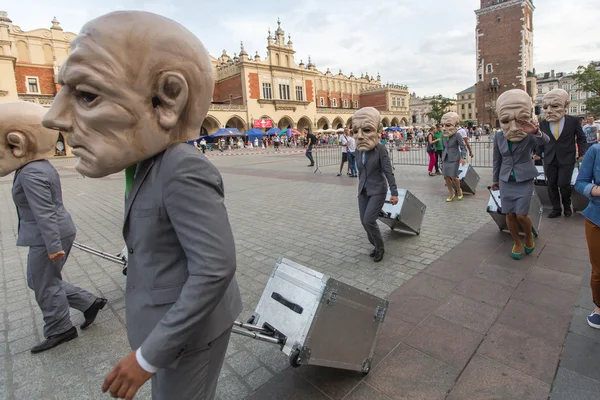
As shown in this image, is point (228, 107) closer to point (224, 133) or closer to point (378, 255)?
point (224, 133)

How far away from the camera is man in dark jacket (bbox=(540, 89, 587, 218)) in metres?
5.68

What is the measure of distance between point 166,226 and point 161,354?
429 millimetres

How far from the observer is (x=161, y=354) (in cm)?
111

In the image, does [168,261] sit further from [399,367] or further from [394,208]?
[394,208]

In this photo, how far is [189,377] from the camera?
1364mm

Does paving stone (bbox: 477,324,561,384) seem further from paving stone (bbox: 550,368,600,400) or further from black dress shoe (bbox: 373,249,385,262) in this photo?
black dress shoe (bbox: 373,249,385,262)

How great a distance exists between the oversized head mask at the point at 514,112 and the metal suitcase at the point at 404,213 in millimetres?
1616

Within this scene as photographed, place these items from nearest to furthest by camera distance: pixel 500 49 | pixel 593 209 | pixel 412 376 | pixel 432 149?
pixel 412 376 < pixel 593 209 < pixel 432 149 < pixel 500 49

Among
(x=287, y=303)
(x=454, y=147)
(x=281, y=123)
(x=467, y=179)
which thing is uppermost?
(x=281, y=123)

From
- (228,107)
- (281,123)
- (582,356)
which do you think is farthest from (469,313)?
(281,123)

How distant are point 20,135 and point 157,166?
222 cm

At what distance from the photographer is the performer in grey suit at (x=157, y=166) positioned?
1.13m

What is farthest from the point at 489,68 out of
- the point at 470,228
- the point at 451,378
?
the point at 451,378

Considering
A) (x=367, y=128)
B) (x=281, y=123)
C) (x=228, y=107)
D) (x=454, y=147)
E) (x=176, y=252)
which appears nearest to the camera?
(x=176, y=252)
